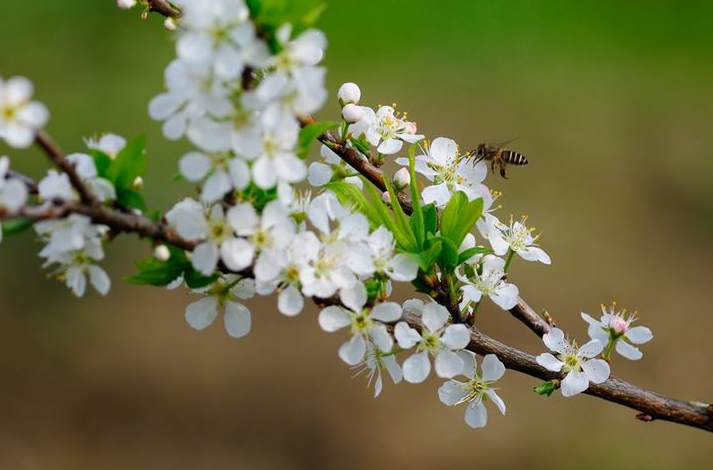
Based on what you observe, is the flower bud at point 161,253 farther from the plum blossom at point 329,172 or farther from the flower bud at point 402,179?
the flower bud at point 402,179

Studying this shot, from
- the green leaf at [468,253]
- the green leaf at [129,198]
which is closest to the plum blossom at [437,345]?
the green leaf at [468,253]

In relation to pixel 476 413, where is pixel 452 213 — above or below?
above

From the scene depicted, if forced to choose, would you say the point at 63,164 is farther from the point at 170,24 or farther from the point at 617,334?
the point at 617,334

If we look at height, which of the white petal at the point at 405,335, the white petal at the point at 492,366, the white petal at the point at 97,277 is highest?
the white petal at the point at 492,366

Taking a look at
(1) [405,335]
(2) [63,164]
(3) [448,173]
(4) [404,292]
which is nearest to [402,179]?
(3) [448,173]

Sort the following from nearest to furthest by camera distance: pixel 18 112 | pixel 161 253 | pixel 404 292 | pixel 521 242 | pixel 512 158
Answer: pixel 18 112, pixel 161 253, pixel 521 242, pixel 512 158, pixel 404 292

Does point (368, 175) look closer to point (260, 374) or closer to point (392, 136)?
point (392, 136)

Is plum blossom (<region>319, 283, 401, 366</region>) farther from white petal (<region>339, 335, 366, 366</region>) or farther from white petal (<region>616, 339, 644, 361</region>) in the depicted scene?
white petal (<region>616, 339, 644, 361</region>)

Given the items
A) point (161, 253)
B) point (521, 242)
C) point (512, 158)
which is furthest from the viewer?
point (512, 158)
